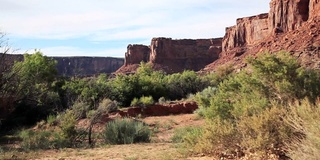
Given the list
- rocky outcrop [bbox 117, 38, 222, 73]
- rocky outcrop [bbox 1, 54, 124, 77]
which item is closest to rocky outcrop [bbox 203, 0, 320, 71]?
rocky outcrop [bbox 117, 38, 222, 73]

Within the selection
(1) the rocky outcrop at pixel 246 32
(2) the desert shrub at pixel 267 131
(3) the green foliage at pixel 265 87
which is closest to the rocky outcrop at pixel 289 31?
(1) the rocky outcrop at pixel 246 32

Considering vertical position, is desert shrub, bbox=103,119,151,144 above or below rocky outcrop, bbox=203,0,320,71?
below

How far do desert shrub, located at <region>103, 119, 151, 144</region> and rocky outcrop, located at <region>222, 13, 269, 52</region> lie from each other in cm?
7805

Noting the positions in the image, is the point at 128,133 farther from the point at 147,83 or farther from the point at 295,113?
the point at 147,83

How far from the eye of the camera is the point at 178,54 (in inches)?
4520

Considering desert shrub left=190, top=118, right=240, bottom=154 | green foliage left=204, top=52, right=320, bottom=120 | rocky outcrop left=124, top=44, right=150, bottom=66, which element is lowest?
desert shrub left=190, top=118, right=240, bottom=154

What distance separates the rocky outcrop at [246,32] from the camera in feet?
297

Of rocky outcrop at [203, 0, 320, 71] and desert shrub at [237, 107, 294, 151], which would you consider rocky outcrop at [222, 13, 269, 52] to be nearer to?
rocky outcrop at [203, 0, 320, 71]

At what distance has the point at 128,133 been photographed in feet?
44.7

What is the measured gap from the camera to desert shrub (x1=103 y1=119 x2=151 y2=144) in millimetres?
13453

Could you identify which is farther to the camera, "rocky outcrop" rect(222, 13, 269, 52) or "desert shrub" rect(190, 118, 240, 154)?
"rocky outcrop" rect(222, 13, 269, 52)

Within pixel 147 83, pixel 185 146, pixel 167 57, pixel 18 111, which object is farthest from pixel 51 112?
pixel 167 57

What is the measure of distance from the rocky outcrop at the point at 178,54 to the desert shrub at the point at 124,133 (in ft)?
313

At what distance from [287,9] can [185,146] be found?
233ft
